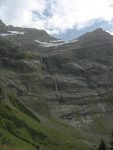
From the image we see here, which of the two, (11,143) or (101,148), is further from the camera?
(11,143)

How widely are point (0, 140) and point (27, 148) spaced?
16505 millimetres

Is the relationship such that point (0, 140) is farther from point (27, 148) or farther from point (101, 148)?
point (101, 148)

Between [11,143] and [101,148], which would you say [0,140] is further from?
[101,148]

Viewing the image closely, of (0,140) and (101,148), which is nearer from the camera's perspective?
(101,148)

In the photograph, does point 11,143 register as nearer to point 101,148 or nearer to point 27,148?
point 27,148

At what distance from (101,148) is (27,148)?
74140 mm

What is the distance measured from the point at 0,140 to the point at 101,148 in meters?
71.9

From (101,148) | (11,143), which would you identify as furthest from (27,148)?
(101,148)

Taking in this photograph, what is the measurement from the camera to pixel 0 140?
188875 mm

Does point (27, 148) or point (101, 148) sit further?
point (27, 148)

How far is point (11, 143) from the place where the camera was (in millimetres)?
199875

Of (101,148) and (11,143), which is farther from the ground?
(101,148)

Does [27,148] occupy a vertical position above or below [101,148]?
below
